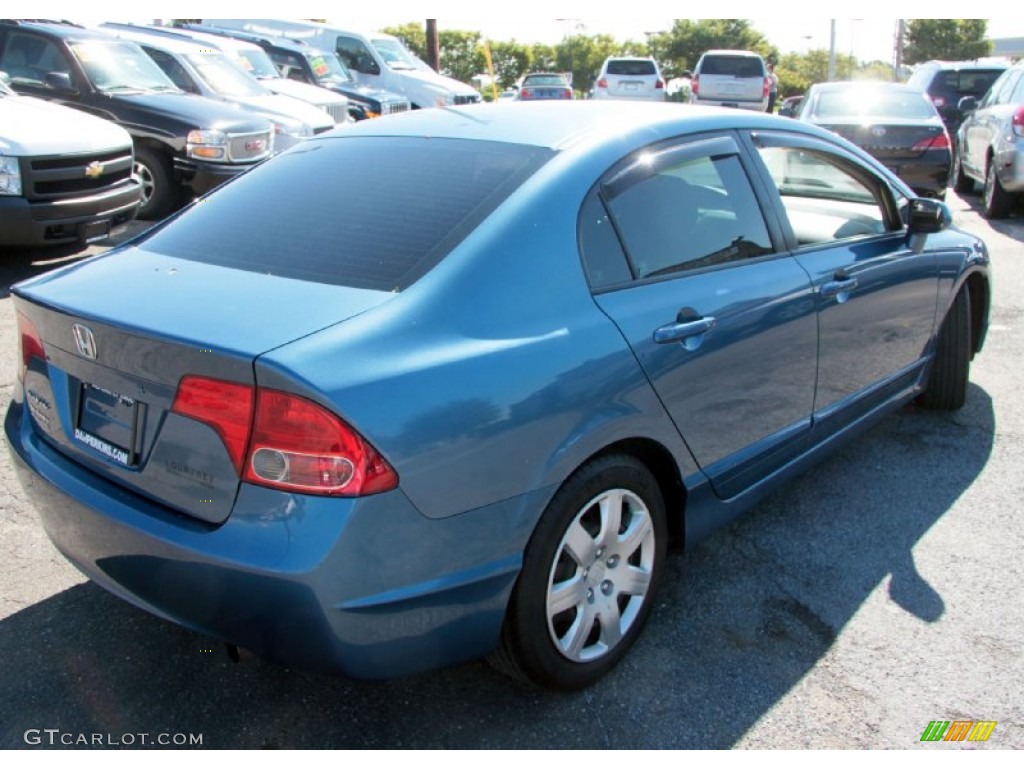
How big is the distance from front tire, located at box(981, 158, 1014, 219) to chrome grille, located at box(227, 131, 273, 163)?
7.72m

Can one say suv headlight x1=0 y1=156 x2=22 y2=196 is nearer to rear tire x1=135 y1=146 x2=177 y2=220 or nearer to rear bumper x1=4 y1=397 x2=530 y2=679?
rear tire x1=135 y1=146 x2=177 y2=220

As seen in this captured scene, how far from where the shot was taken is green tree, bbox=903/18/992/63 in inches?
1860

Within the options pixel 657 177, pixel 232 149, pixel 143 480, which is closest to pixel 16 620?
pixel 143 480

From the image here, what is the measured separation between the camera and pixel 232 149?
922cm

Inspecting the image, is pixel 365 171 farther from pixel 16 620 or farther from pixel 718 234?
pixel 16 620

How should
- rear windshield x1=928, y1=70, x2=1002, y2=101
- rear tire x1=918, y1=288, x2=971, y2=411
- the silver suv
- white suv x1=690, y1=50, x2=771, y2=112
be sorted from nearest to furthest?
rear tire x1=918, y1=288, x2=971, y2=411 → the silver suv → rear windshield x1=928, y1=70, x2=1002, y2=101 → white suv x1=690, y1=50, x2=771, y2=112

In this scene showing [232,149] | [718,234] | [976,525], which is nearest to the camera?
[718,234]

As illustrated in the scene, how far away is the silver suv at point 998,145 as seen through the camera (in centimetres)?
986

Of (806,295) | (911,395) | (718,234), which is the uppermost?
(718,234)

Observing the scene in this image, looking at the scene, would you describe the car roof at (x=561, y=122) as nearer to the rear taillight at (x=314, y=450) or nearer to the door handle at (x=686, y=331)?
the door handle at (x=686, y=331)

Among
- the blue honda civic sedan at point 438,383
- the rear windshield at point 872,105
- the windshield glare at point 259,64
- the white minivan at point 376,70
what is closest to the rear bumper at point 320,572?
the blue honda civic sedan at point 438,383

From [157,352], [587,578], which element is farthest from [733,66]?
[157,352]

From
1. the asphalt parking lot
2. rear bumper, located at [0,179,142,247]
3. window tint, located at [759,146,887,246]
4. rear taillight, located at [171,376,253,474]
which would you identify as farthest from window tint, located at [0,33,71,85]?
rear taillight, located at [171,376,253,474]

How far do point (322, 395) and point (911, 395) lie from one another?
323 cm
